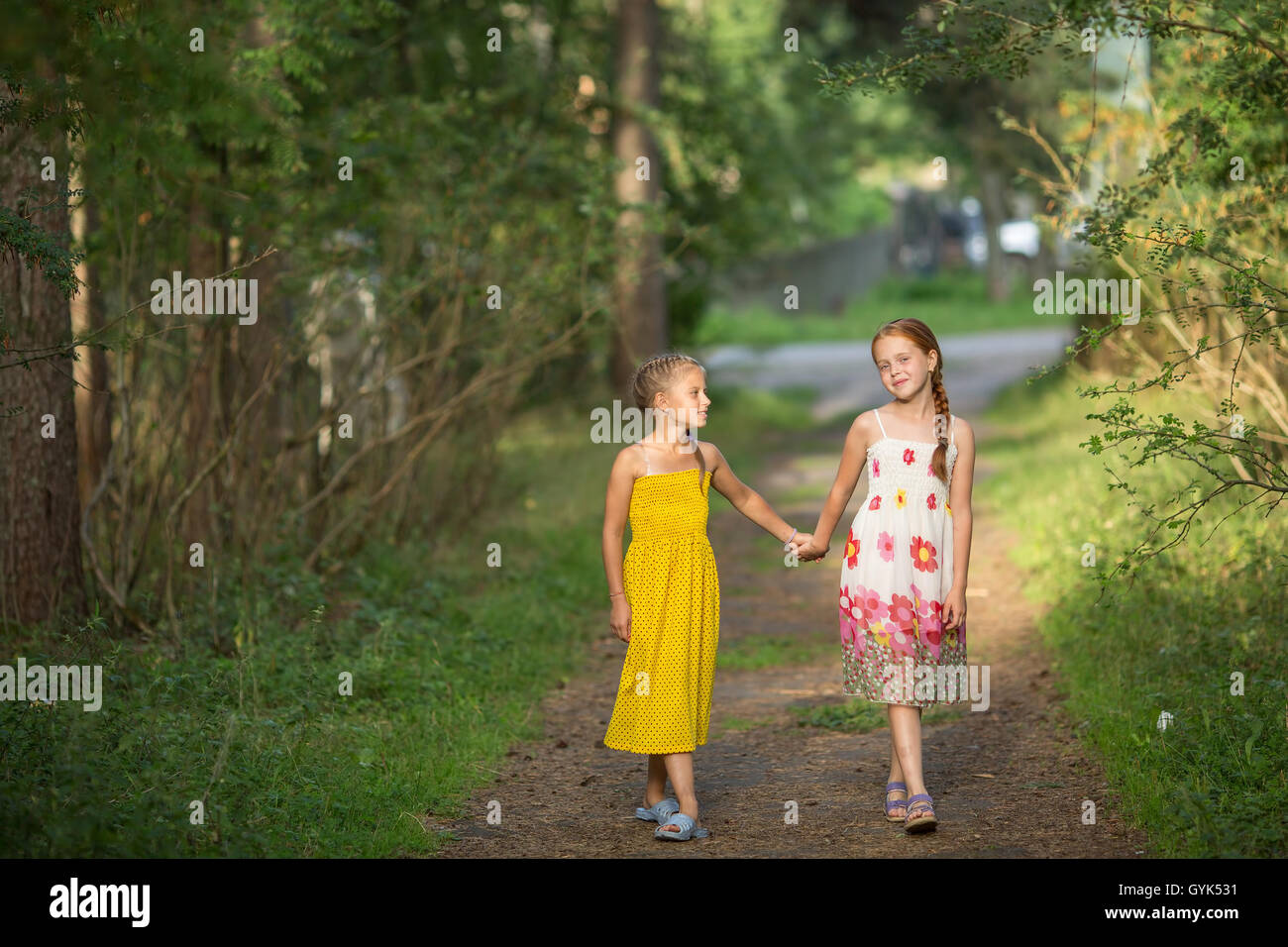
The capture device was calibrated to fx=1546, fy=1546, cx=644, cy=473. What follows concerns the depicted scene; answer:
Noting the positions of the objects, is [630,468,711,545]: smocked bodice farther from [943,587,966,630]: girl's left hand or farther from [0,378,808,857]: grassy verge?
[0,378,808,857]: grassy verge

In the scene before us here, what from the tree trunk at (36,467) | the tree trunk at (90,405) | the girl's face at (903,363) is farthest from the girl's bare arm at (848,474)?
the tree trunk at (90,405)

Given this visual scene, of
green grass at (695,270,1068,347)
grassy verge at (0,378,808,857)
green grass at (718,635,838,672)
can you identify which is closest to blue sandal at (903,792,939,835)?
grassy verge at (0,378,808,857)

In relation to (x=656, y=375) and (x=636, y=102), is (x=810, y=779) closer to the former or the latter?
(x=656, y=375)

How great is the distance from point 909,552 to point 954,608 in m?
0.24

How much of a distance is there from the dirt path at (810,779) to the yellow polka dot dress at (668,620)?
0.38 meters

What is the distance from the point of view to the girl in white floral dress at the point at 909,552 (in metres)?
5.19

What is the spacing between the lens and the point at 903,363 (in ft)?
17.1

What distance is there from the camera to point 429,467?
35.3 feet

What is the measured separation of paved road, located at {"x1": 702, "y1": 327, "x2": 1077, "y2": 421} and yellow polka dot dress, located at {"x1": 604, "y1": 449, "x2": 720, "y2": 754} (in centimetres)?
1335

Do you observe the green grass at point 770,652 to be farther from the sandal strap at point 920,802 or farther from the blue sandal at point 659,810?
the sandal strap at point 920,802

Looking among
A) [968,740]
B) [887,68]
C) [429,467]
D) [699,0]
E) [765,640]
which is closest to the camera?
[887,68]
